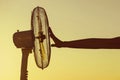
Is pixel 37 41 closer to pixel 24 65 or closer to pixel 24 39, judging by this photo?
pixel 24 39

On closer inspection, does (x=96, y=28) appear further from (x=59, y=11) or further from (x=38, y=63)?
(x=38, y=63)

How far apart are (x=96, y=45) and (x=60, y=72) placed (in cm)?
32

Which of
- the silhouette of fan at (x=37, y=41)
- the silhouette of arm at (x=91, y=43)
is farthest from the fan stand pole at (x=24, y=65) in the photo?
the silhouette of arm at (x=91, y=43)

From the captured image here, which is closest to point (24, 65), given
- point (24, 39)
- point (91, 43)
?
point (24, 39)

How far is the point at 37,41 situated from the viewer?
1.80 meters

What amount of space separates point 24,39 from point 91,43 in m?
0.50

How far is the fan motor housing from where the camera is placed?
1837 millimetres

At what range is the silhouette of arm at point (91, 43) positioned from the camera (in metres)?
1.61

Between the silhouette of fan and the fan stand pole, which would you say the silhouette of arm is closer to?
the silhouette of fan

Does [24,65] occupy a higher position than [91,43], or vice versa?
[91,43]

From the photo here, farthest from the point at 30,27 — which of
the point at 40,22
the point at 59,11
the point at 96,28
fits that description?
the point at 96,28

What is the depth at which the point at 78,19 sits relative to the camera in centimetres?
176

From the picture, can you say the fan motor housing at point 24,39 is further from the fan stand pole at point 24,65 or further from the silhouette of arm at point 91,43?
the silhouette of arm at point 91,43

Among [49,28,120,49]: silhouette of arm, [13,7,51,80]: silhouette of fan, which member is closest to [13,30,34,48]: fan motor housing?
[13,7,51,80]: silhouette of fan
